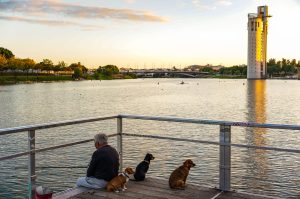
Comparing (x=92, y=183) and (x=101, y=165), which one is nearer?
(x=101, y=165)

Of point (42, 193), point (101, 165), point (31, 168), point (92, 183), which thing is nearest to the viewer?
point (42, 193)

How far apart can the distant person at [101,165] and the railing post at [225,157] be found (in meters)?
2.20

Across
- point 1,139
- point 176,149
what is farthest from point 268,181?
point 1,139

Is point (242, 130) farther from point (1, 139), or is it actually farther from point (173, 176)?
point (173, 176)

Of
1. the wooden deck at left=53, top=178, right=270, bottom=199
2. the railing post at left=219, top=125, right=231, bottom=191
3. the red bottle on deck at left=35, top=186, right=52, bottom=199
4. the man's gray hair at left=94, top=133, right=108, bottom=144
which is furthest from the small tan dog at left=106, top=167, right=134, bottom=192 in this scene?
the railing post at left=219, top=125, right=231, bottom=191

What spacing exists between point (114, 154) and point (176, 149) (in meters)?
19.4

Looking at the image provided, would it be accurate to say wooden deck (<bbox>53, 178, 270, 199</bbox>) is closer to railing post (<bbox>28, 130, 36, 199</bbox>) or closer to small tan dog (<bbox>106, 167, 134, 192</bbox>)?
small tan dog (<bbox>106, 167, 134, 192</bbox>)

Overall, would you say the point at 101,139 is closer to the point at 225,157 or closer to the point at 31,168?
the point at 31,168

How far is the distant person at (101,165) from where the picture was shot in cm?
796

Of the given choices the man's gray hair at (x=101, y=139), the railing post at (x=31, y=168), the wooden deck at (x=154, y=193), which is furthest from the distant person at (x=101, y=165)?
the railing post at (x=31, y=168)

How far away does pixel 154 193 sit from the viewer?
805 centimetres

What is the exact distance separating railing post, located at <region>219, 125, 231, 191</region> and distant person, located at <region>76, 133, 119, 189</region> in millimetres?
2196

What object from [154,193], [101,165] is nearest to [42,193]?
[101,165]

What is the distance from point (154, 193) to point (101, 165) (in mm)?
1242
